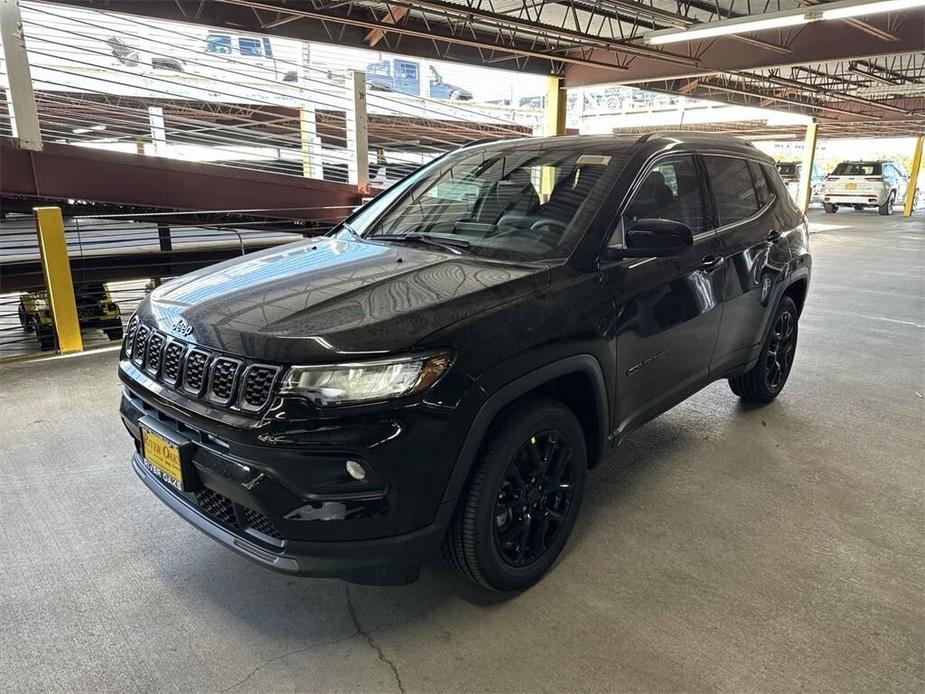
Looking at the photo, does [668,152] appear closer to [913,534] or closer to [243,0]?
[913,534]

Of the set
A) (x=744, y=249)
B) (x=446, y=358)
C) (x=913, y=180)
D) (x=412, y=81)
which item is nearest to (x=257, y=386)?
(x=446, y=358)

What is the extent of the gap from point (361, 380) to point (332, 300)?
368 millimetres

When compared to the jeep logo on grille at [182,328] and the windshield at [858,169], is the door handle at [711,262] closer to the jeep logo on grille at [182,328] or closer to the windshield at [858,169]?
the jeep logo on grille at [182,328]

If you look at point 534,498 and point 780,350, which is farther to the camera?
point 780,350

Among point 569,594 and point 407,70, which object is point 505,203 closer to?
point 569,594

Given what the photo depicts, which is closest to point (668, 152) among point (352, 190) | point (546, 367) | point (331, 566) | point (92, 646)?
point (546, 367)

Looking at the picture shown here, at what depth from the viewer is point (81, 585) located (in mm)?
2350

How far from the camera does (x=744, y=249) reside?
327cm

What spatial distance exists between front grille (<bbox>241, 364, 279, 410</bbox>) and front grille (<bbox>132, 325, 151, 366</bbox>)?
64cm

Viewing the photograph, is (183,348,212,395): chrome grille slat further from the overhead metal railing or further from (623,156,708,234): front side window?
the overhead metal railing

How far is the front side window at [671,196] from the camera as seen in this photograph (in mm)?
2629

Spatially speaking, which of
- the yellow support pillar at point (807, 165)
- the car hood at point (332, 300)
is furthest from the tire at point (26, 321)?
the yellow support pillar at point (807, 165)

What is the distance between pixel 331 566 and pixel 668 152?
2235 mm

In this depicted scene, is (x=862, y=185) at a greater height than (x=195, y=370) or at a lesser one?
greater
